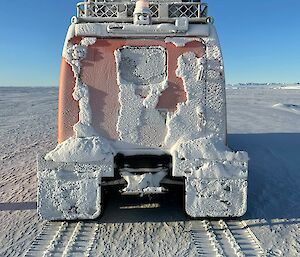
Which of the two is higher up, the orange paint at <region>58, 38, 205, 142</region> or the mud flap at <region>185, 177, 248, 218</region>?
the orange paint at <region>58, 38, 205, 142</region>

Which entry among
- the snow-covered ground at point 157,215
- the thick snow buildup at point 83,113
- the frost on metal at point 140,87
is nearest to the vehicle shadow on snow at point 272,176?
the snow-covered ground at point 157,215

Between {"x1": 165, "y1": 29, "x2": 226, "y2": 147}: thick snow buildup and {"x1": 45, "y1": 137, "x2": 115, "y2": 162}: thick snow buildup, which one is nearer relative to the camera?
{"x1": 45, "y1": 137, "x2": 115, "y2": 162}: thick snow buildup

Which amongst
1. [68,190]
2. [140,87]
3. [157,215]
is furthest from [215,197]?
[68,190]

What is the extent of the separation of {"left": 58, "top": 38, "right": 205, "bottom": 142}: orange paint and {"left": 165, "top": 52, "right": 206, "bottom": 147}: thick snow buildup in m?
0.06

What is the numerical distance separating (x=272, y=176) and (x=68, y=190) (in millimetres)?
3477

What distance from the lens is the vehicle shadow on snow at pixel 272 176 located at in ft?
14.1

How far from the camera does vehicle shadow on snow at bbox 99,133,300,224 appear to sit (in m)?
4.14

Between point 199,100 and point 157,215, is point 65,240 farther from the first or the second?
point 199,100

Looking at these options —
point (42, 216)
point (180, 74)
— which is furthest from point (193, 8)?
point (42, 216)

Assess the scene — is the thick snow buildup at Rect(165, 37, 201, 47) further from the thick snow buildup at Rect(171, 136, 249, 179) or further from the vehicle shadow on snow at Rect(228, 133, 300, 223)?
the vehicle shadow on snow at Rect(228, 133, 300, 223)

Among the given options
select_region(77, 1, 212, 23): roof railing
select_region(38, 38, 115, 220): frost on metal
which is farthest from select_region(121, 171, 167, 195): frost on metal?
select_region(77, 1, 212, 23): roof railing

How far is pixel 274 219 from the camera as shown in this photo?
4055 millimetres

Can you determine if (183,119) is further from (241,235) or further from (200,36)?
(241,235)

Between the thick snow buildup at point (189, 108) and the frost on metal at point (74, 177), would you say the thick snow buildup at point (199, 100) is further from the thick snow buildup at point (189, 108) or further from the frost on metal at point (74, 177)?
the frost on metal at point (74, 177)
